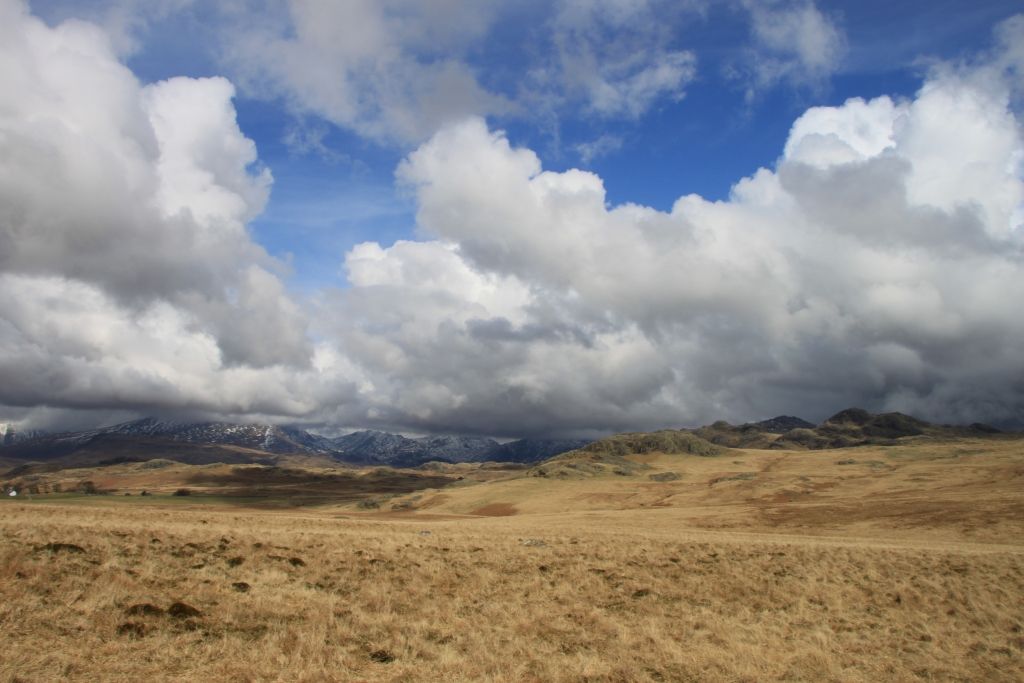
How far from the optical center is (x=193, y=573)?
20.2m

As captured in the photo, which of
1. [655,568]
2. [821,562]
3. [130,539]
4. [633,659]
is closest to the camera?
[633,659]

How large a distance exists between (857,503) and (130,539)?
85660 millimetres

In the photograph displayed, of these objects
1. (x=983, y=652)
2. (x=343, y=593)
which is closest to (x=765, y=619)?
(x=983, y=652)

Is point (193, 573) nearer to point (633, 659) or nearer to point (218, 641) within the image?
point (218, 641)

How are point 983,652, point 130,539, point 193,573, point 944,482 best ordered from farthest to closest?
1. point 944,482
2. point 130,539
3. point 193,573
4. point 983,652

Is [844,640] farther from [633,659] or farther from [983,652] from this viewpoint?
[633,659]

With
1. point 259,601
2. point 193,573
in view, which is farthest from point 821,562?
point 193,573

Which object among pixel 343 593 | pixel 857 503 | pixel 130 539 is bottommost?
pixel 857 503

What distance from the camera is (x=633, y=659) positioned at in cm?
1611

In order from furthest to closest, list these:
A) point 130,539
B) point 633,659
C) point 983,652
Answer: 1. point 130,539
2. point 983,652
3. point 633,659

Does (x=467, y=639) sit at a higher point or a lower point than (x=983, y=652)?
higher

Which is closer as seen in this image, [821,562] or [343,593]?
[343,593]

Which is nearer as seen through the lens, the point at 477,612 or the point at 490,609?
the point at 477,612

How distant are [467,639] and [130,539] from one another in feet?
48.8
